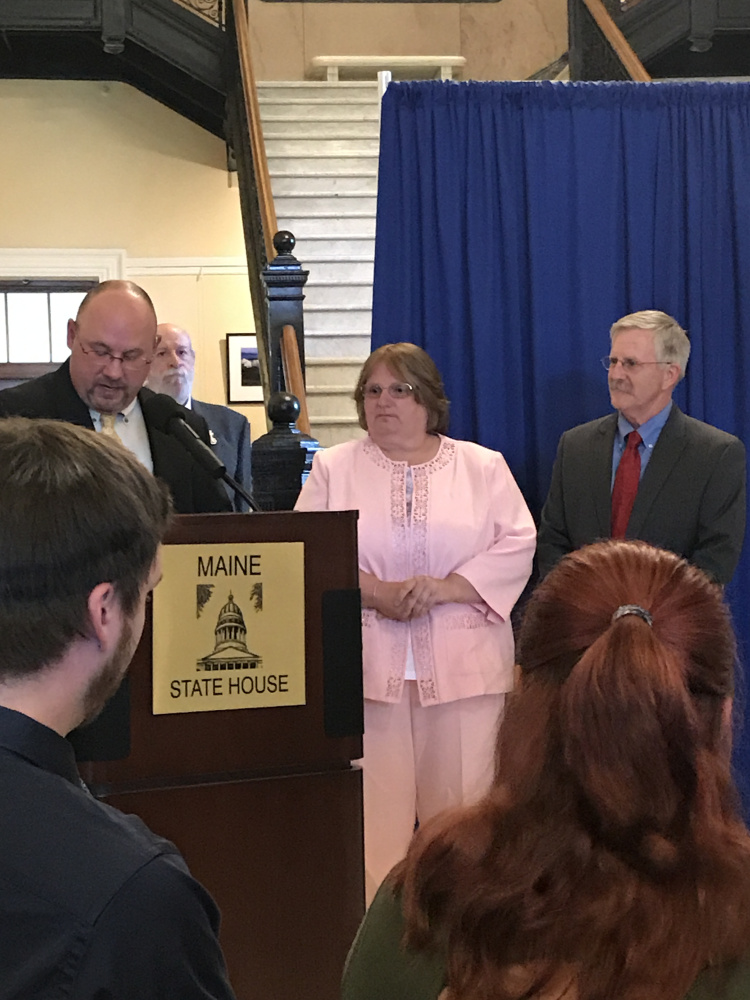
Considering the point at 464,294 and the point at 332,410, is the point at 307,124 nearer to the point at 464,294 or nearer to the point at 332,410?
the point at 332,410

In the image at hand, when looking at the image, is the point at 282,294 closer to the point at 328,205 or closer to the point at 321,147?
the point at 328,205

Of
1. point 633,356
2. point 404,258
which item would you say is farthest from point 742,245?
point 404,258

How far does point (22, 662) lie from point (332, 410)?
198 inches

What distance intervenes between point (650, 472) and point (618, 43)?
330 cm

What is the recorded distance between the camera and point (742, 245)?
4.18 metres

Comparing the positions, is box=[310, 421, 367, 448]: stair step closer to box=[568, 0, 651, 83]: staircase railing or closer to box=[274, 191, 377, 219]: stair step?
box=[274, 191, 377, 219]: stair step

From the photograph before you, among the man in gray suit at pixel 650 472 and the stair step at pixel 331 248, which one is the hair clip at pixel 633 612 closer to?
the man in gray suit at pixel 650 472

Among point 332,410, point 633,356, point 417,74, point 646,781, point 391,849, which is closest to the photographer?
point 646,781

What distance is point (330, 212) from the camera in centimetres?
699

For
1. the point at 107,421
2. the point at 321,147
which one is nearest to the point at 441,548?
the point at 107,421

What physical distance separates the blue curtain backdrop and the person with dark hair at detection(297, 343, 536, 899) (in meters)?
0.92

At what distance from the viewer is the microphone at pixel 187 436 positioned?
77.7 inches

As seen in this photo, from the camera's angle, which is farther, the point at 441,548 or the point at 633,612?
the point at 441,548

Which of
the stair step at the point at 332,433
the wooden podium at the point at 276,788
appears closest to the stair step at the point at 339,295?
the stair step at the point at 332,433
